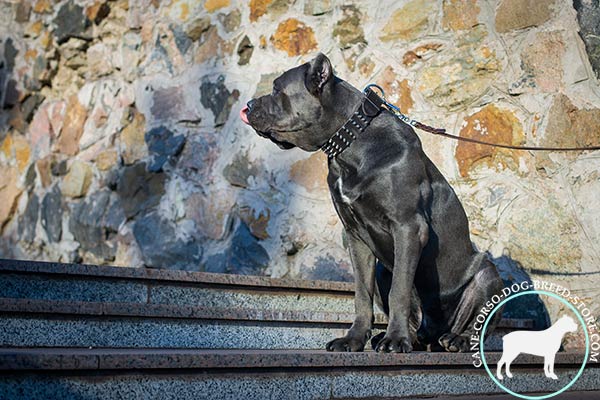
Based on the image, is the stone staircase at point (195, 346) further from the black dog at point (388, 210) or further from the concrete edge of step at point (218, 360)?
the black dog at point (388, 210)

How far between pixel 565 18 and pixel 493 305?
1635 millimetres

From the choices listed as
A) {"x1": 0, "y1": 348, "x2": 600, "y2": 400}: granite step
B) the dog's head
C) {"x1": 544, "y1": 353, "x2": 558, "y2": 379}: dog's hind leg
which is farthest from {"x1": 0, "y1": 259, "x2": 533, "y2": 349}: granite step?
the dog's head

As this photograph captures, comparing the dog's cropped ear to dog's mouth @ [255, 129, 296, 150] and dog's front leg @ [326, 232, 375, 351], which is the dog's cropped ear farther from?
dog's front leg @ [326, 232, 375, 351]

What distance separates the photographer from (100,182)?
21.3 feet

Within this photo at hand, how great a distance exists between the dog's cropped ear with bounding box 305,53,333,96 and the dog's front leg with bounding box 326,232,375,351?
2.05 ft

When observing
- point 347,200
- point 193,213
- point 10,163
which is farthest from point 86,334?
point 10,163

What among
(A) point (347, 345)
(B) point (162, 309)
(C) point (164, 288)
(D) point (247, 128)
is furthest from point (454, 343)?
(D) point (247, 128)

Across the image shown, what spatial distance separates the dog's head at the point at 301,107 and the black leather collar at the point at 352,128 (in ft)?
0.15

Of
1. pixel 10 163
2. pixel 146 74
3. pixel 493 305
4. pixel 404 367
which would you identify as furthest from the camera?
pixel 10 163

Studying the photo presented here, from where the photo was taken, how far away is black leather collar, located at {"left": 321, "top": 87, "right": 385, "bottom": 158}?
3225 mm

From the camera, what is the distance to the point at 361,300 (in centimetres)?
327

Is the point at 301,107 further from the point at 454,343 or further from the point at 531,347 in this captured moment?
the point at 531,347

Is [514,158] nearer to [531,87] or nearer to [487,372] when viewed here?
[531,87]

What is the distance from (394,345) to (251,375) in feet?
2.12
